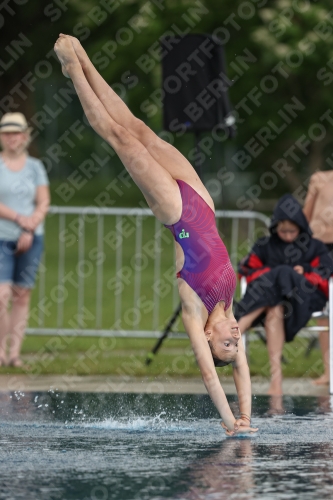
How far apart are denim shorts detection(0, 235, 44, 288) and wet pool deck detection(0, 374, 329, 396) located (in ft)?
3.02

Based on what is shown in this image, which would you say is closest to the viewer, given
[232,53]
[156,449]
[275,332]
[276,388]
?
[156,449]

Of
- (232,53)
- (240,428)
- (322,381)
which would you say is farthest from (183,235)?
(232,53)

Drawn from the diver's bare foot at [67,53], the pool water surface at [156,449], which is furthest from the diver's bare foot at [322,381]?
the diver's bare foot at [67,53]

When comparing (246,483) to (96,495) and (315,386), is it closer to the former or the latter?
(96,495)

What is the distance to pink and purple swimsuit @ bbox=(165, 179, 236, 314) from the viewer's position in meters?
6.86

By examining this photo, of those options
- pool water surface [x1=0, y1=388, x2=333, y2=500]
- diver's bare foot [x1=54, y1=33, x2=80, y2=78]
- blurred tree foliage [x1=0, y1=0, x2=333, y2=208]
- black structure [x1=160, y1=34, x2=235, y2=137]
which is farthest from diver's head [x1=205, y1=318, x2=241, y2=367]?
blurred tree foliage [x1=0, y1=0, x2=333, y2=208]

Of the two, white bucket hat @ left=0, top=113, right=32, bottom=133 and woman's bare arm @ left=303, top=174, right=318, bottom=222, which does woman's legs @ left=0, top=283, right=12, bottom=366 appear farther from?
woman's bare arm @ left=303, top=174, right=318, bottom=222

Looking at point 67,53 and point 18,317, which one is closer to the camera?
point 67,53

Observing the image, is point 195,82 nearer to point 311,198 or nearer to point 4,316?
point 311,198

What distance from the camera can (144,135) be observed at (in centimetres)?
730

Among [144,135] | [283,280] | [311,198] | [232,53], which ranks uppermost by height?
[232,53]

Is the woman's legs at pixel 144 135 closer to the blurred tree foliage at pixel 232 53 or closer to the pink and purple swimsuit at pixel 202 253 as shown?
the pink and purple swimsuit at pixel 202 253

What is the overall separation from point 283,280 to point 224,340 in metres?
2.34

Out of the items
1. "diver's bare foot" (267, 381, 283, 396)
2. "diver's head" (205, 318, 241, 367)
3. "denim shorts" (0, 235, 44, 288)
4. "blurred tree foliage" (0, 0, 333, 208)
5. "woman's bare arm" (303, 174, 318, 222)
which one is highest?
"blurred tree foliage" (0, 0, 333, 208)
